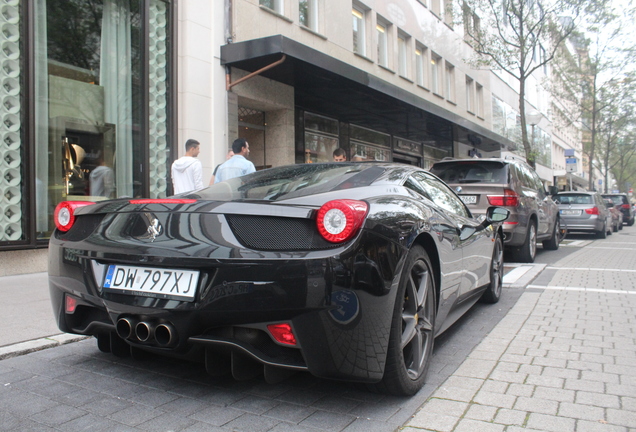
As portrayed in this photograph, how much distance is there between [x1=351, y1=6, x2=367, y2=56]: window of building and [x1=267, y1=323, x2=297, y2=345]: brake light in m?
14.8

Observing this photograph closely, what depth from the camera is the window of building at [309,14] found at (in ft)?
A: 43.8

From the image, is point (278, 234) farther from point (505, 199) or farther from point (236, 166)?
point (505, 199)

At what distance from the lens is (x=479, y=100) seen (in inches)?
1109

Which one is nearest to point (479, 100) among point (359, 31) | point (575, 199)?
point (575, 199)

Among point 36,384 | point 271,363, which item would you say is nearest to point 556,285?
point 271,363

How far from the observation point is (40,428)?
7.89 ft

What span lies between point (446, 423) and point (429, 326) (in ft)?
2.36

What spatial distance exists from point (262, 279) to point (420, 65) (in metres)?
20.4

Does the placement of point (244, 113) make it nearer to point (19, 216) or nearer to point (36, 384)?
point (19, 216)

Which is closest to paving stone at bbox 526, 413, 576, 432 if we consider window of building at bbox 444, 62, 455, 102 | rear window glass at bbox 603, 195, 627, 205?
window of building at bbox 444, 62, 455, 102

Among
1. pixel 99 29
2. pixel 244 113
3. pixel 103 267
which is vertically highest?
pixel 99 29

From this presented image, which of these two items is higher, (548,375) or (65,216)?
(65,216)

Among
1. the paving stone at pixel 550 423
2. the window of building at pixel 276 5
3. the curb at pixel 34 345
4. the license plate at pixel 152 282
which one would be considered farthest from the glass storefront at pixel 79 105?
the paving stone at pixel 550 423

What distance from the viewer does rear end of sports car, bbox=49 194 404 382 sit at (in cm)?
232
